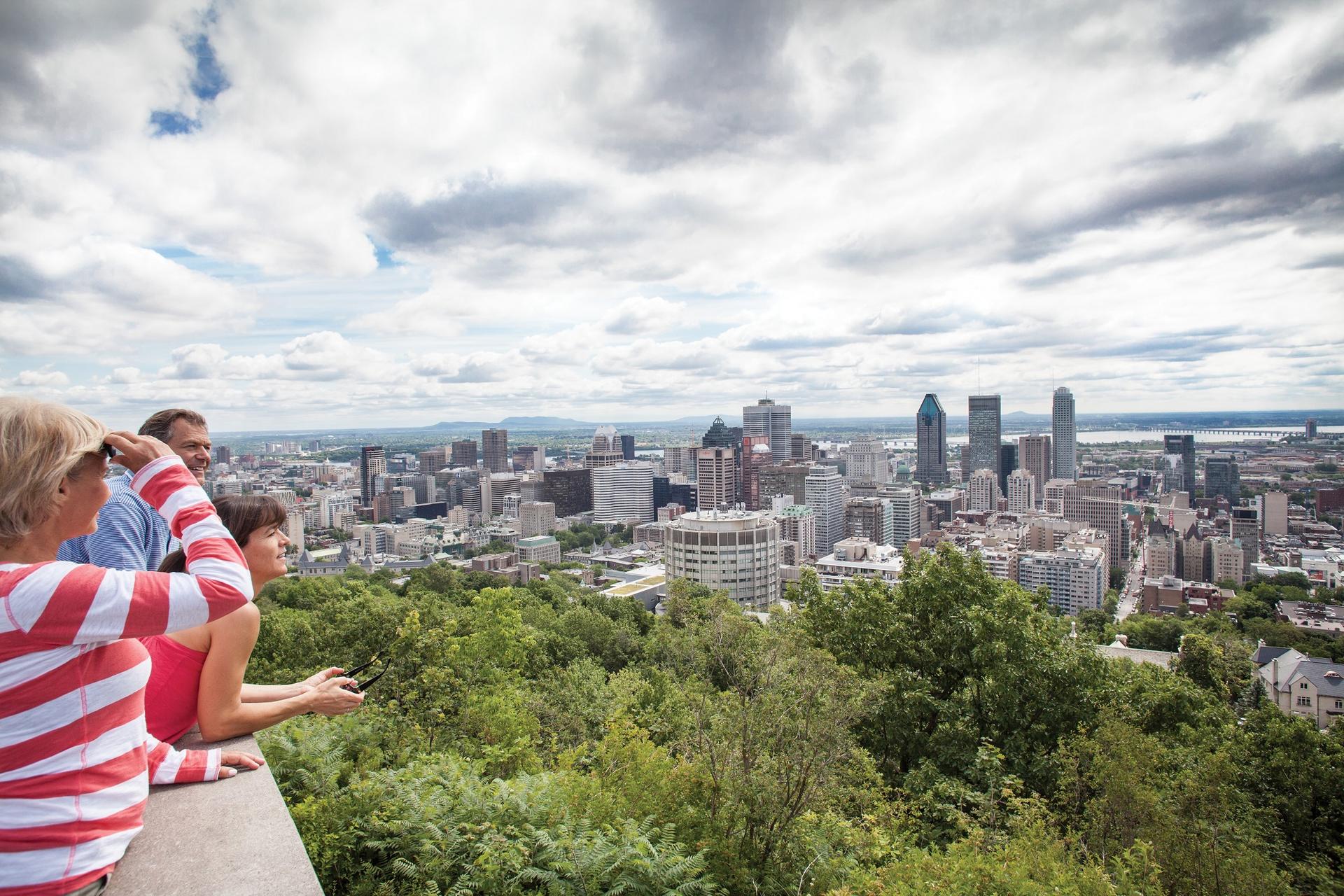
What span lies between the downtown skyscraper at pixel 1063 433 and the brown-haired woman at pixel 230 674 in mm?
137517

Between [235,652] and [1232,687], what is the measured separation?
28750mm

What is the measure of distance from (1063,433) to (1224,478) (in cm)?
5343

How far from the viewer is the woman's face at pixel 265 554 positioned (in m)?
2.76

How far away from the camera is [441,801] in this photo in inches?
146

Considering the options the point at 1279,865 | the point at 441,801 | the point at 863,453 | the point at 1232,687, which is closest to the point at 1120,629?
the point at 1232,687

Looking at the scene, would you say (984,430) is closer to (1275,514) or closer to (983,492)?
(983,492)

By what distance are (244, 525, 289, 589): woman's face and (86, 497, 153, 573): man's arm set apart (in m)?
0.55

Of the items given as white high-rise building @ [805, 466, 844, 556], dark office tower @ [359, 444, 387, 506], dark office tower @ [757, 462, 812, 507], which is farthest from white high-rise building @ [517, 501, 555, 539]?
white high-rise building @ [805, 466, 844, 556]

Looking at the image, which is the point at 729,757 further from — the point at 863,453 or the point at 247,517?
the point at 863,453

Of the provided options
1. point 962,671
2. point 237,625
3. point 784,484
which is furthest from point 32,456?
point 784,484

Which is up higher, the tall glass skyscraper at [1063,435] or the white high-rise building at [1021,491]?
the tall glass skyscraper at [1063,435]

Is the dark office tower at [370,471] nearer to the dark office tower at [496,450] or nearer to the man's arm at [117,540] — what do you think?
the dark office tower at [496,450]

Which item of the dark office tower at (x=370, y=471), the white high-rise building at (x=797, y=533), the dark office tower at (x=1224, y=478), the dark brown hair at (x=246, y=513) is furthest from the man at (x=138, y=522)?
the dark office tower at (x=370, y=471)

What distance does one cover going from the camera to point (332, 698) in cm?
276
